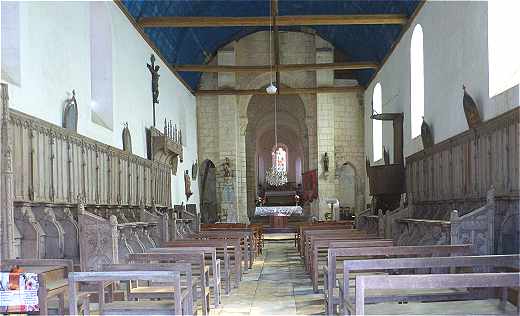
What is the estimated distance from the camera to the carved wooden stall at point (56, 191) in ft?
21.3

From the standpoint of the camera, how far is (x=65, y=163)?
28.5 ft

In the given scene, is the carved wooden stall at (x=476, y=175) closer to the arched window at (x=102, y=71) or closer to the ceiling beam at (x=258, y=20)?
the ceiling beam at (x=258, y=20)

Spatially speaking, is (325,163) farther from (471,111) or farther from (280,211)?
(471,111)

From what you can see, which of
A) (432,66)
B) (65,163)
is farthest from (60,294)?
(432,66)

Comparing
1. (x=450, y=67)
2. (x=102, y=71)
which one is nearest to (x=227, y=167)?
(x=102, y=71)

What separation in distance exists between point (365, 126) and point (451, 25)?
10.6m

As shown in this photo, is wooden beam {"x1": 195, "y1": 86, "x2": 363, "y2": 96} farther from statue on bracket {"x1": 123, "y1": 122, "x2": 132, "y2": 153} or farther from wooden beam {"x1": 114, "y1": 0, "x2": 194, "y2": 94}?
statue on bracket {"x1": 123, "y1": 122, "x2": 132, "y2": 153}

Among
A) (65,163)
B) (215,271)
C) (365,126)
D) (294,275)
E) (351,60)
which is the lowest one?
(294,275)

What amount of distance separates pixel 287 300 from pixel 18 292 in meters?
3.97

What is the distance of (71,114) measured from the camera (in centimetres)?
907

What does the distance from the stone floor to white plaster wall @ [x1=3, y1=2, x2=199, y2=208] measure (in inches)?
154

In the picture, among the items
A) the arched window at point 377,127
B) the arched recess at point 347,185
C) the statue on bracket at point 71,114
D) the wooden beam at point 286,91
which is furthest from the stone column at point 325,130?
the statue on bracket at point 71,114

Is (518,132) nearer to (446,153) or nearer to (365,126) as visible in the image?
(446,153)

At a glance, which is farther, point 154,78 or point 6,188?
point 154,78
